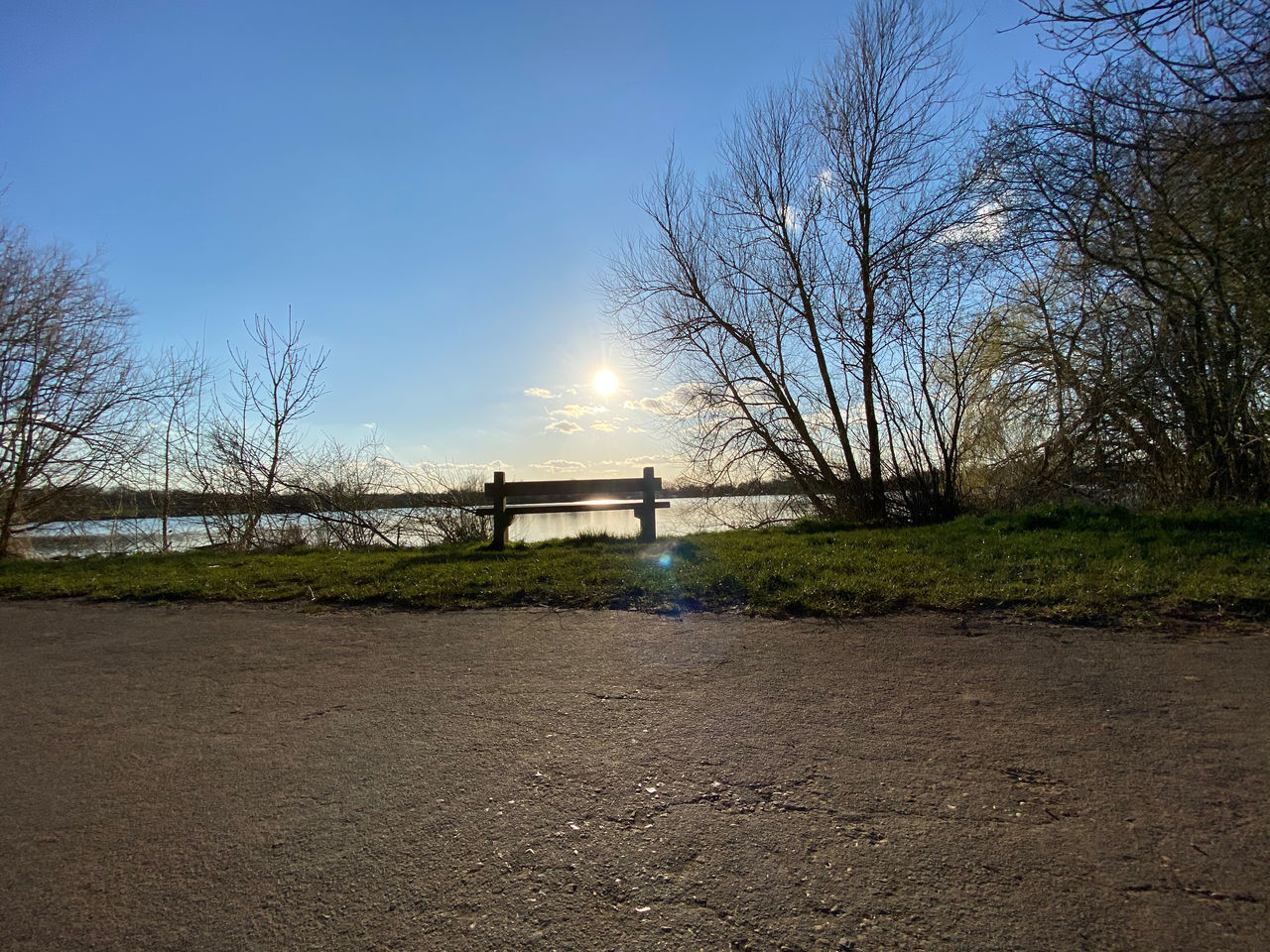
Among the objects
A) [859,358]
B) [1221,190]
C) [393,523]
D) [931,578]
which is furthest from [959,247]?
[393,523]

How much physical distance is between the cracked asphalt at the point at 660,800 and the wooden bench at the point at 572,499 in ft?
19.3

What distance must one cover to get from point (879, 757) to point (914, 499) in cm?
1041

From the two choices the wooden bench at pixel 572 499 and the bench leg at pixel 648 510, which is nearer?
the wooden bench at pixel 572 499

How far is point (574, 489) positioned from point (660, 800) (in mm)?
8000

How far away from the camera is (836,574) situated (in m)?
5.85

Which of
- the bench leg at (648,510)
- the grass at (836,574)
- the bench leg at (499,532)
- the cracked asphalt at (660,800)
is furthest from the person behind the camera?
the bench leg at (648,510)

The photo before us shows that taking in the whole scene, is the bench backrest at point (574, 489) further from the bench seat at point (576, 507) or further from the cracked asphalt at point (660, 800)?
the cracked asphalt at point (660, 800)

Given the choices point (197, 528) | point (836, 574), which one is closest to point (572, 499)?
point (836, 574)

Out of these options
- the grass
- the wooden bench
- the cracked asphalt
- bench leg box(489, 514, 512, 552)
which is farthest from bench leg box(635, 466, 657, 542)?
the cracked asphalt

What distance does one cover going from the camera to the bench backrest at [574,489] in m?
9.85

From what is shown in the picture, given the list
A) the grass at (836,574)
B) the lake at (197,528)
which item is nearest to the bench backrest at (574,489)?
the grass at (836,574)

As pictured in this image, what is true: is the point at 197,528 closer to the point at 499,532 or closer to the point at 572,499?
the point at 499,532

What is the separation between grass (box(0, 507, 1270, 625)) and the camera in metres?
4.81

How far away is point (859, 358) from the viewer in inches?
479
